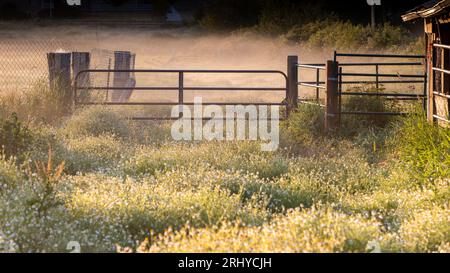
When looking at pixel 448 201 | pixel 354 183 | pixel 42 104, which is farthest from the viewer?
pixel 42 104

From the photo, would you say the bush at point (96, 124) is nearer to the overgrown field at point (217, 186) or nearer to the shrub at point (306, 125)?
the overgrown field at point (217, 186)

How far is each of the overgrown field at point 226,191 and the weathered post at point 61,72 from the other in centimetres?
128

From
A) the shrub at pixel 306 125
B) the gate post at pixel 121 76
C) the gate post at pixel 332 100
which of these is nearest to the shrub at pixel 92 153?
the shrub at pixel 306 125

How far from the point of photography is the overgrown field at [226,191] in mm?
7043

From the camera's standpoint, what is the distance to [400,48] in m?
30.0

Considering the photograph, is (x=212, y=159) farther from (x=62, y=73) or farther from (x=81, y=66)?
(x=81, y=66)

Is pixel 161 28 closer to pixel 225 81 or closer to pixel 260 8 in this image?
pixel 260 8

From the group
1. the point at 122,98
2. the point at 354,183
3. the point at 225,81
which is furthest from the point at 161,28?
the point at 354,183

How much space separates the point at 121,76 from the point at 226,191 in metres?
12.5

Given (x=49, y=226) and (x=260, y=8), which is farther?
(x=260, y=8)

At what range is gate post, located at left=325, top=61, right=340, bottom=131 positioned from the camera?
1467 centimetres

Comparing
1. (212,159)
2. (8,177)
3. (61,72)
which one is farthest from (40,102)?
(8,177)

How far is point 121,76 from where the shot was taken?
71.2 feet
